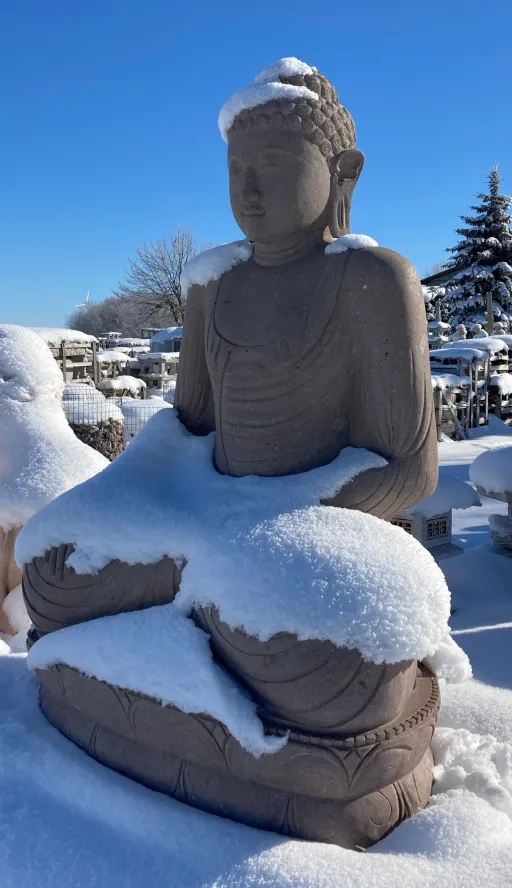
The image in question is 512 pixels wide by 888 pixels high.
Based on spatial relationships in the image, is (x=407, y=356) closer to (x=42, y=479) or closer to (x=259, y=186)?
(x=259, y=186)

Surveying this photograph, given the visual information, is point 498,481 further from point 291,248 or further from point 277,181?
point 277,181

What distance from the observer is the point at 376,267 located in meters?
1.82

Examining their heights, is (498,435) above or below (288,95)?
below

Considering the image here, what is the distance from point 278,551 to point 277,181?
1.02 metres

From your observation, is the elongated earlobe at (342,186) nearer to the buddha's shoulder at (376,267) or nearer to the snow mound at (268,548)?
the buddha's shoulder at (376,267)

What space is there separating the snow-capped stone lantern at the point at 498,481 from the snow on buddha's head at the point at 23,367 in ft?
9.54

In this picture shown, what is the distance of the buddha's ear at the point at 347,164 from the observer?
1.96 m

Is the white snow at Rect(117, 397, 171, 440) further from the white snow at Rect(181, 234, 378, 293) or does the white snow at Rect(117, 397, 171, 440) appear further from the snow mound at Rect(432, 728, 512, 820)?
the snow mound at Rect(432, 728, 512, 820)

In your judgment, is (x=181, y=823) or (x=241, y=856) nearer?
(x=241, y=856)

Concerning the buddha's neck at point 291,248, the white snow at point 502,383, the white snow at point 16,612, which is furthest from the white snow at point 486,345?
the buddha's neck at point 291,248

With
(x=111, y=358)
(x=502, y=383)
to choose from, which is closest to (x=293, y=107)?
(x=502, y=383)

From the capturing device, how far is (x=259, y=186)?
6.22 feet

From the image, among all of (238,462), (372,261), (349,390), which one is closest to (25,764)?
(238,462)

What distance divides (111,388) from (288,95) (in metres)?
11.5
